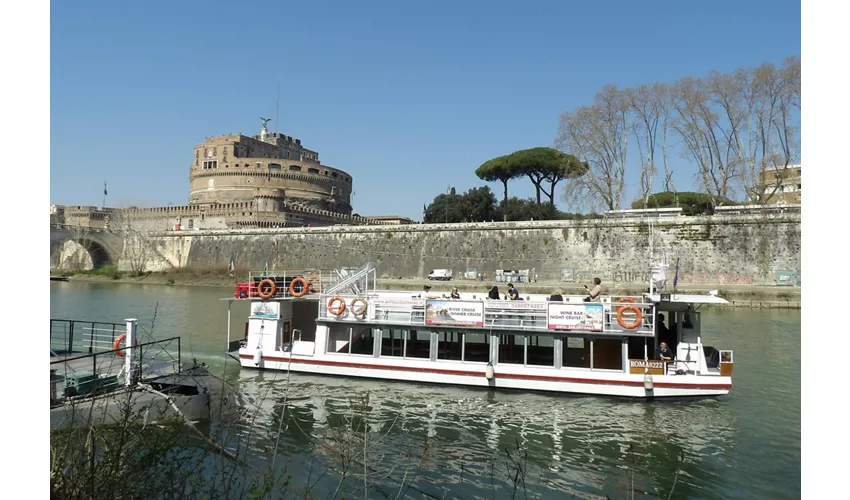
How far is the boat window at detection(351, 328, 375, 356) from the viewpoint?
17.5 m

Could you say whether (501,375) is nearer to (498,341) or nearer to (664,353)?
(498,341)

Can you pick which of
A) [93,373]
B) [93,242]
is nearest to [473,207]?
[93,242]

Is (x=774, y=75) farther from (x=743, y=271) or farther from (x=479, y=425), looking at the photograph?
(x=479, y=425)

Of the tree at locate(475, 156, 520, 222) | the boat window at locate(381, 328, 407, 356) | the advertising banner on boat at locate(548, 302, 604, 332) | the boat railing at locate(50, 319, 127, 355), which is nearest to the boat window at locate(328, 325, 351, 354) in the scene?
the boat window at locate(381, 328, 407, 356)

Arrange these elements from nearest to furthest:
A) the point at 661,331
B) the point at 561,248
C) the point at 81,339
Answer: the point at 661,331
the point at 81,339
the point at 561,248

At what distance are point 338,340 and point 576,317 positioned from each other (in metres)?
6.86

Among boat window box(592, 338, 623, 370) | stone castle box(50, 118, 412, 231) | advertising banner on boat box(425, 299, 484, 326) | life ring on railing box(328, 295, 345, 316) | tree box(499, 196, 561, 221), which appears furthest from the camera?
stone castle box(50, 118, 412, 231)

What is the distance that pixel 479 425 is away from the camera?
12.2 m

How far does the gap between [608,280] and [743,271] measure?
894 cm

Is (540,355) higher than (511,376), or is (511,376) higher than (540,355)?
(540,355)

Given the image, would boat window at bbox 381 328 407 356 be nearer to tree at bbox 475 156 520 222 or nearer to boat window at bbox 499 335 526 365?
boat window at bbox 499 335 526 365

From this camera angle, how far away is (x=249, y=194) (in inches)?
3268

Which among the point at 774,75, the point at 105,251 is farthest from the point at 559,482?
the point at 105,251

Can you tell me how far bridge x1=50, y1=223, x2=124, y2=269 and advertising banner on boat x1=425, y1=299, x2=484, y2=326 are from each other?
204 ft
